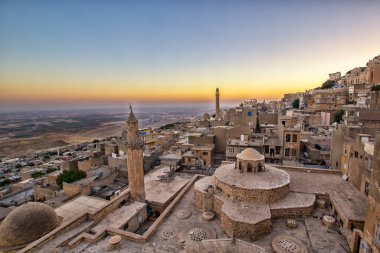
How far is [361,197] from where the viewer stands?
13.9 meters

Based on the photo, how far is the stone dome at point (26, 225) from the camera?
1308 centimetres

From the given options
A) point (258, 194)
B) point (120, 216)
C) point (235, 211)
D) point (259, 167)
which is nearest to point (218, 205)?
point (235, 211)

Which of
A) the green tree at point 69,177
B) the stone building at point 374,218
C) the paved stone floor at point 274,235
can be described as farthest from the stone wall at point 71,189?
the stone building at point 374,218

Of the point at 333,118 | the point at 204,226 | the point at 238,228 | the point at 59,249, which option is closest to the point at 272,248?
the point at 238,228

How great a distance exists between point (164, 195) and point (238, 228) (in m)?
10.4

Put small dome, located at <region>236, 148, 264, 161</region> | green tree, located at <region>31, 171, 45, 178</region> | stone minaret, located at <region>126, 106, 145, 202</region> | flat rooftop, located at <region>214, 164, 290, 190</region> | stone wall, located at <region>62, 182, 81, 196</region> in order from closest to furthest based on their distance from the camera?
flat rooftop, located at <region>214, 164, 290, 190</region> < small dome, located at <region>236, 148, 264, 161</region> < stone minaret, located at <region>126, 106, 145, 202</region> < stone wall, located at <region>62, 182, 81, 196</region> < green tree, located at <region>31, 171, 45, 178</region>

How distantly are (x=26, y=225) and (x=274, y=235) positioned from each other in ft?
51.8

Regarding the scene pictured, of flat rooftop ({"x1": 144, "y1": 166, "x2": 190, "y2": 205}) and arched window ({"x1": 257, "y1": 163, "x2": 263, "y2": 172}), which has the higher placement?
arched window ({"x1": 257, "y1": 163, "x2": 263, "y2": 172})

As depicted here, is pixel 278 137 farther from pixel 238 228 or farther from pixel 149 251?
pixel 149 251

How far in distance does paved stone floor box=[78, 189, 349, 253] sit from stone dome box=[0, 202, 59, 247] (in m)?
4.43

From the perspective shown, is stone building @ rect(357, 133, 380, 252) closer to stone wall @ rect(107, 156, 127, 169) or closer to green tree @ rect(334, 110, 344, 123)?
stone wall @ rect(107, 156, 127, 169)

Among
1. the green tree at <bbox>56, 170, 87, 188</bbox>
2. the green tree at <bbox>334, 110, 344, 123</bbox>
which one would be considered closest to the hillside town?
the green tree at <bbox>56, 170, 87, 188</bbox>

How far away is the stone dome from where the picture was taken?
1308 cm

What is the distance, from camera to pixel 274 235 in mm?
12156
